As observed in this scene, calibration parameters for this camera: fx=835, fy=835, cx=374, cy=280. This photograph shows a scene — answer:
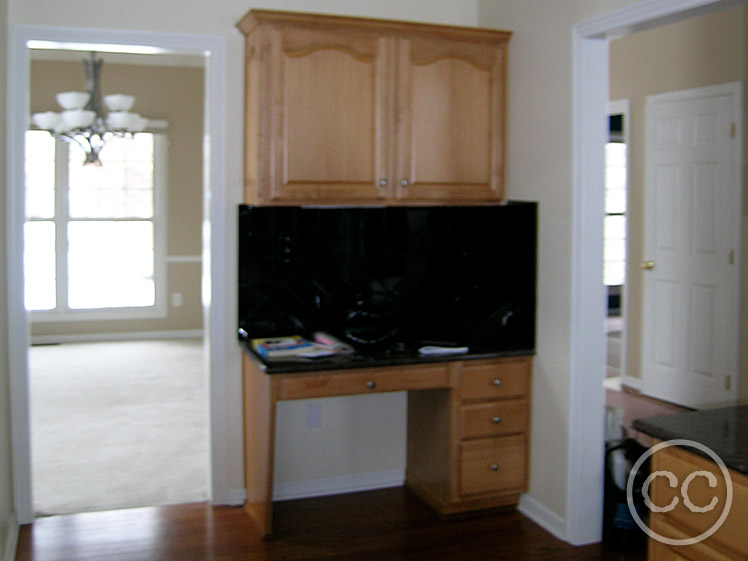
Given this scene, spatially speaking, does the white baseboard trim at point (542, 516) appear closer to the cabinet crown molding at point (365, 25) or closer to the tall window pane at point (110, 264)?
the cabinet crown molding at point (365, 25)

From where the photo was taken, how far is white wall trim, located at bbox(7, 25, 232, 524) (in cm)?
365

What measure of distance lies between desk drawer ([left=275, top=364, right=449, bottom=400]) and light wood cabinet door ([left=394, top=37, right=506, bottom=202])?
80 cm

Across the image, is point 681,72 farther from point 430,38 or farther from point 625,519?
point 625,519

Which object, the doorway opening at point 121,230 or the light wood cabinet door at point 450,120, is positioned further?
the doorway opening at point 121,230

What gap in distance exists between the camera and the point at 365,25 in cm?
367

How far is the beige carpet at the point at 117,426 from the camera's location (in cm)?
426

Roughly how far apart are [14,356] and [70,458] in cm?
134

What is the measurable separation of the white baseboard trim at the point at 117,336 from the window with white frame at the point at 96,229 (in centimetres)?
19

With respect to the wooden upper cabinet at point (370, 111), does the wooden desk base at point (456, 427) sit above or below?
below

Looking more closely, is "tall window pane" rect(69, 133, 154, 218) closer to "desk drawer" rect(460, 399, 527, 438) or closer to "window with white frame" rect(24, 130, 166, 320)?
"window with white frame" rect(24, 130, 166, 320)

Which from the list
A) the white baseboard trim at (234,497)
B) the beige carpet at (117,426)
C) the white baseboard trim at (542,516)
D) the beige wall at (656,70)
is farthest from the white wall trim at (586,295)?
the beige wall at (656,70)

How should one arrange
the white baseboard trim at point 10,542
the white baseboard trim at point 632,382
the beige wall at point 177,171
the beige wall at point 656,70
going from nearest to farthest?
the white baseboard trim at point 10,542
the beige wall at point 656,70
the white baseboard trim at point 632,382
the beige wall at point 177,171

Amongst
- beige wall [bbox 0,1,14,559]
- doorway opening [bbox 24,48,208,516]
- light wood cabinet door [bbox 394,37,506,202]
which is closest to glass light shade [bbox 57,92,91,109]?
doorway opening [bbox 24,48,208,516]

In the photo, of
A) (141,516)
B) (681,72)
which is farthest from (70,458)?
(681,72)
